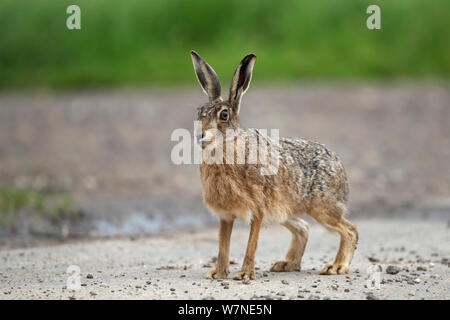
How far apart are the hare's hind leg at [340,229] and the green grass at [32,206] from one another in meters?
4.07

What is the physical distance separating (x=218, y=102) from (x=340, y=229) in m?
1.72

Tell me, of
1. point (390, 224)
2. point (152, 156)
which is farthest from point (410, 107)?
point (390, 224)

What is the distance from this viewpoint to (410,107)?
56.2 ft

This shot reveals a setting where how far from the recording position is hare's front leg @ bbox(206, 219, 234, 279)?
273 inches

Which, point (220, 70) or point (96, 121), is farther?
point (220, 70)

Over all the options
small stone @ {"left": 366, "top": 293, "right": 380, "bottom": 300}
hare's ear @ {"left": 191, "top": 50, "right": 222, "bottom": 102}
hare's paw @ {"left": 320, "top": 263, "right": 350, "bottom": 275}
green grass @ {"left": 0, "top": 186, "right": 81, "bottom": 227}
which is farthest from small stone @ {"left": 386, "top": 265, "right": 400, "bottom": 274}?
green grass @ {"left": 0, "top": 186, "right": 81, "bottom": 227}

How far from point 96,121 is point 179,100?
2.45m

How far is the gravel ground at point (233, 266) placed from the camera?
6.17 m

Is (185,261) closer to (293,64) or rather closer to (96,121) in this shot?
(96,121)

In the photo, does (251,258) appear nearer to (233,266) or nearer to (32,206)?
(233,266)

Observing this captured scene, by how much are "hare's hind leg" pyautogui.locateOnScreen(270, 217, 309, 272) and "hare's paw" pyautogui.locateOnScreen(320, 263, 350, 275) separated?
Result: 320 millimetres

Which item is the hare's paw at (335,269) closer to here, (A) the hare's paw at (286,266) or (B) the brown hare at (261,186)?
(B) the brown hare at (261,186)

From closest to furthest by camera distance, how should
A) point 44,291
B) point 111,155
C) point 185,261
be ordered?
point 44,291 → point 185,261 → point 111,155

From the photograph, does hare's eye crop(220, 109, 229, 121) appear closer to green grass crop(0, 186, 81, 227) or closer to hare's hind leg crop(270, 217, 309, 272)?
hare's hind leg crop(270, 217, 309, 272)
